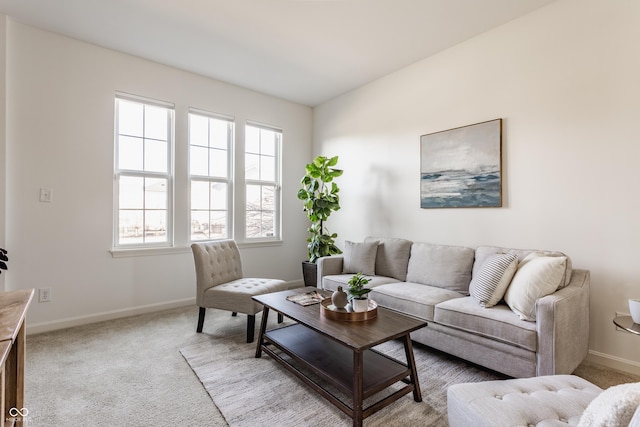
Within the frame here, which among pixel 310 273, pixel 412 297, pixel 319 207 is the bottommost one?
pixel 310 273

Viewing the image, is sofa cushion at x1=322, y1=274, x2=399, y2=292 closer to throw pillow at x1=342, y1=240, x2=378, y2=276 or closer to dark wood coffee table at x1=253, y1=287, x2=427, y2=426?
throw pillow at x1=342, y1=240, x2=378, y2=276

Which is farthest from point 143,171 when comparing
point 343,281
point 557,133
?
point 557,133

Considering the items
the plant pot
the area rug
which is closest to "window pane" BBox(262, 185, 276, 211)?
the plant pot

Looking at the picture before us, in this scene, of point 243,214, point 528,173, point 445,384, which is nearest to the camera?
point 445,384

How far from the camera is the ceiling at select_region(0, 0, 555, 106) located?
256 centimetres

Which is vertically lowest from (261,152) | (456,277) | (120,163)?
(456,277)

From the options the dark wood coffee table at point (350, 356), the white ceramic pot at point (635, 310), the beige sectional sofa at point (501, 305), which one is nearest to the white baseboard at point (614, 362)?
the beige sectional sofa at point (501, 305)

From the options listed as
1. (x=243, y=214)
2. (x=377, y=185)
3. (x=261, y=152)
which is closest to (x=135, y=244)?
(x=243, y=214)

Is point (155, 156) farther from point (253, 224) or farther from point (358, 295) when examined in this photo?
point (358, 295)

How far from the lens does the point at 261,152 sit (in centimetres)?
449

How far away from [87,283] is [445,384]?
11.2 feet

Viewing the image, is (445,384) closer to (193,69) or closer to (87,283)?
(87,283)

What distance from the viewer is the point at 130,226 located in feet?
11.2

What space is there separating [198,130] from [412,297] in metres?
3.22
